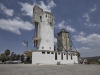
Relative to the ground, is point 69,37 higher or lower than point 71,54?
higher

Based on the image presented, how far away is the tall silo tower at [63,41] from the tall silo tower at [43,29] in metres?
10.8

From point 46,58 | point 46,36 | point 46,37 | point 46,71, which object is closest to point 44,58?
point 46,58

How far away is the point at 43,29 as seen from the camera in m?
34.2

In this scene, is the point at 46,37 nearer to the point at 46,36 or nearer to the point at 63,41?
the point at 46,36

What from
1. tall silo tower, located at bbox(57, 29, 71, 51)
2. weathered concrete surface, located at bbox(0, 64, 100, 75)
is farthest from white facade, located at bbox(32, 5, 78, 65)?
weathered concrete surface, located at bbox(0, 64, 100, 75)

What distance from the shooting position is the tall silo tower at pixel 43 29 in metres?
34.1

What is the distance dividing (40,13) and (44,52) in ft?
41.7

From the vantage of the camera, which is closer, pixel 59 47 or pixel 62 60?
pixel 62 60

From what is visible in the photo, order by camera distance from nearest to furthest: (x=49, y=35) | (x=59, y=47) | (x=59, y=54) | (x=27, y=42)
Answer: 1. (x=59, y=54)
2. (x=49, y=35)
3. (x=27, y=42)
4. (x=59, y=47)

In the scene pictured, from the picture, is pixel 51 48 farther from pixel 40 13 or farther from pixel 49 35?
pixel 40 13

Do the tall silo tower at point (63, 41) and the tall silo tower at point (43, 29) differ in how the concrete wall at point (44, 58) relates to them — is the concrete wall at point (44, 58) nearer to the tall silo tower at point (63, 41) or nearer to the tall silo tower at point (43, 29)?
the tall silo tower at point (43, 29)

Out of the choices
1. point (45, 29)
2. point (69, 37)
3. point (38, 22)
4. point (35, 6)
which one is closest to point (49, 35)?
point (45, 29)

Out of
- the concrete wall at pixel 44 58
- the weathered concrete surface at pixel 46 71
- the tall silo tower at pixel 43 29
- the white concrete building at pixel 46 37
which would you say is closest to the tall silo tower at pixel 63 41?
the white concrete building at pixel 46 37

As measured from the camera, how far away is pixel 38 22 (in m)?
35.1
